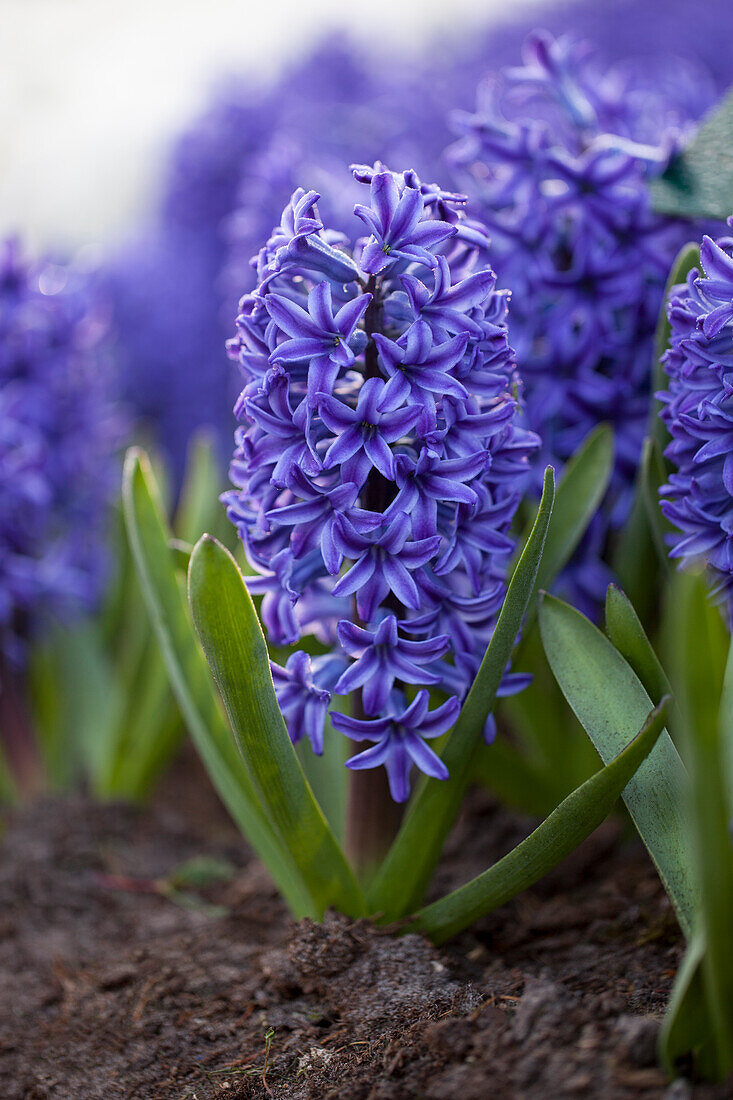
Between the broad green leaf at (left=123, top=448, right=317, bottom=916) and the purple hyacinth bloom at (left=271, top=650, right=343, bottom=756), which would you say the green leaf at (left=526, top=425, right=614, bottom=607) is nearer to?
the purple hyacinth bloom at (left=271, top=650, right=343, bottom=756)

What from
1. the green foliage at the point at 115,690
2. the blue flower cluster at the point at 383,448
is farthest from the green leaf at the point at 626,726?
the green foliage at the point at 115,690

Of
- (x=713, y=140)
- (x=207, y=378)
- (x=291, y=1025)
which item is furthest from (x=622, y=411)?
(x=207, y=378)

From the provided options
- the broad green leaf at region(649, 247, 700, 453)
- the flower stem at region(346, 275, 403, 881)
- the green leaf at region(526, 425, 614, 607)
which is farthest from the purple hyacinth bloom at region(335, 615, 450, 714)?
the broad green leaf at region(649, 247, 700, 453)

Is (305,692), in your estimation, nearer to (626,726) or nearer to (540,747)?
(626,726)

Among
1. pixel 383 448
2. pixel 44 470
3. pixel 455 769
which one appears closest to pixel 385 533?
pixel 383 448

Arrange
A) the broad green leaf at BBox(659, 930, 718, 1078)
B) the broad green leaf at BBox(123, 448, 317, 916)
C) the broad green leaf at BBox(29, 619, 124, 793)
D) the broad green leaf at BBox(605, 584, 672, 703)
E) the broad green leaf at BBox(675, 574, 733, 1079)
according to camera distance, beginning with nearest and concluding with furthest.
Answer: the broad green leaf at BBox(675, 574, 733, 1079) → the broad green leaf at BBox(659, 930, 718, 1078) → the broad green leaf at BBox(605, 584, 672, 703) → the broad green leaf at BBox(123, 448, 317, 916) → the broad green leaf at BBox(29, 619, 124, 793)

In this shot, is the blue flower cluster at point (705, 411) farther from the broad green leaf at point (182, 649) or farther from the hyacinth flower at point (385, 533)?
the broad green leaf at point (182, 649)

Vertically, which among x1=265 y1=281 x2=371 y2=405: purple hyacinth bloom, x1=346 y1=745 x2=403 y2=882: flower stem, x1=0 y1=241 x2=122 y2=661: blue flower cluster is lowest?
x1=346 y1=745 x2=403 y2=882: flower stem
